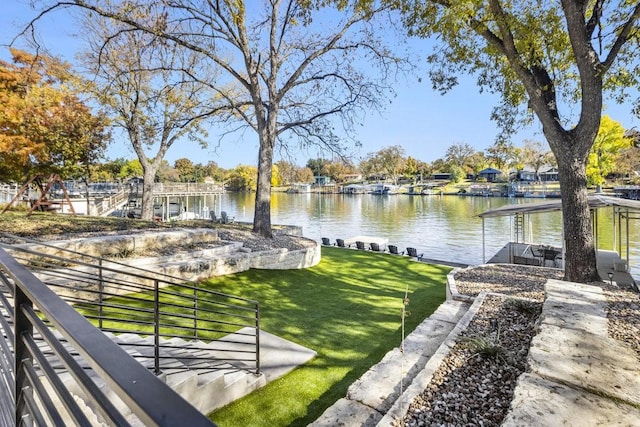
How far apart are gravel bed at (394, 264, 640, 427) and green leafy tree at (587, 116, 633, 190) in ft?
159

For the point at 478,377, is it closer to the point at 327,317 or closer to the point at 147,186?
the point at 327,317

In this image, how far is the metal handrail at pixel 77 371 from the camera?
0.60m

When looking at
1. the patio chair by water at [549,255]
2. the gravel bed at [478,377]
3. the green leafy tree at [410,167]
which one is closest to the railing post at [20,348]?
the gravel bed at [478,377]

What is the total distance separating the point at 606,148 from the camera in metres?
45.6

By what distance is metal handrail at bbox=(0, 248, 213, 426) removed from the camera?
0.60 m

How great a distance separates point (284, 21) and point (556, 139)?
999 cm

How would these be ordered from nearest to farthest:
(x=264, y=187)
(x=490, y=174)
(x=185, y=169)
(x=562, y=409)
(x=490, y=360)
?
(x=562, y=409), (x=490, y=360), (x=264, y=187), (x=185, y=169), (x=490, y=174)

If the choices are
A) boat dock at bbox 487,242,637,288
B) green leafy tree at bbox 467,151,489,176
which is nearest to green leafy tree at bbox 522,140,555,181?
green leafy tree at bbox 467,151,489,176

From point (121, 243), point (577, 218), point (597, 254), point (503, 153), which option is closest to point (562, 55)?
point (577, 218)

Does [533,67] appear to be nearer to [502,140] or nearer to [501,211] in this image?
[502,140]

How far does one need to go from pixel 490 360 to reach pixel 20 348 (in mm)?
4075

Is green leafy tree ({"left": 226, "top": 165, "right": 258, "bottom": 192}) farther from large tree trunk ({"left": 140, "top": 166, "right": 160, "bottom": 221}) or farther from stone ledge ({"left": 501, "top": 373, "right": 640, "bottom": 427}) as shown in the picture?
stone ledge ({"left": 501, "top": 373, "right": 640, "bottom": 427})

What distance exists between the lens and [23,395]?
4.26ft

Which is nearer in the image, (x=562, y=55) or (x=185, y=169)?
(x=562, y=55)
